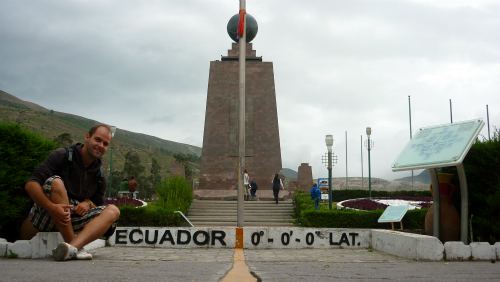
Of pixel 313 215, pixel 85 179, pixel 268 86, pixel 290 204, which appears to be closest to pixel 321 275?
pixel 85 179

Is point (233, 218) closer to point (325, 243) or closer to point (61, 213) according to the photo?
point (325, 243)

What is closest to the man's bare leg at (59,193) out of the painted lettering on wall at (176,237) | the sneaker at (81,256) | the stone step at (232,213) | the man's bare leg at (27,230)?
the sneaker at (81,256)

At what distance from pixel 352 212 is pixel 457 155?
8.83 meters

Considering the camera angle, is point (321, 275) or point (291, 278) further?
point (321, 275)

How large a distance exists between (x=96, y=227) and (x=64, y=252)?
15.9 inches

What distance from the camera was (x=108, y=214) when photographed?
5.38m

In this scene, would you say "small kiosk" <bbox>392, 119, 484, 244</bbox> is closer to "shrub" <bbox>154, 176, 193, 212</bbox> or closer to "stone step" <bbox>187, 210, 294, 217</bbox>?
"shrub" <bbox>154, 176, 193, 212</bbox>

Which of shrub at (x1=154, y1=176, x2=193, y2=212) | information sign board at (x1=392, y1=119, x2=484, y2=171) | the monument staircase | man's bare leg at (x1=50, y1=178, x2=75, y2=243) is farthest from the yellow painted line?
the monument staircase

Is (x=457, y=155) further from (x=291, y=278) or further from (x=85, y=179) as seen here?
(x=85, y=179)

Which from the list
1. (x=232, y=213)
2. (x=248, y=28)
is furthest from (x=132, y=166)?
(x=232, y=213)

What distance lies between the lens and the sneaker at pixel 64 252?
4.99 meters

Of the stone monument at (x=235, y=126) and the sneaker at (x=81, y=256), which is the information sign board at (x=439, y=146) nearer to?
the sneaker at (x=81, y=256)

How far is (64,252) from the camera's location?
16.4 ft

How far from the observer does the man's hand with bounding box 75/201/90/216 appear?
17.6ft
